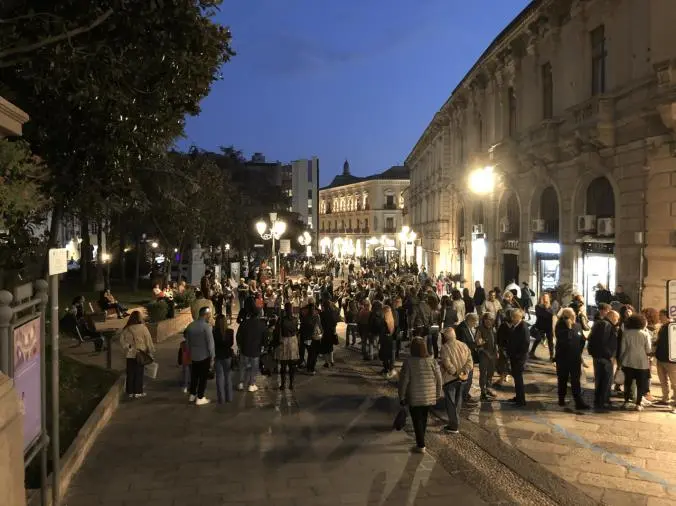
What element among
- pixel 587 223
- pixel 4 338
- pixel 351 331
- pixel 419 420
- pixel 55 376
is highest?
pixel 587 223

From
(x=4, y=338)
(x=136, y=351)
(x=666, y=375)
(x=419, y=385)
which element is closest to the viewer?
(x=4, y=338)

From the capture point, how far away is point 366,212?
98625 mm

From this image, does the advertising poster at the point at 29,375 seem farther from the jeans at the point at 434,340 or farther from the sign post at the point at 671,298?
the jeans at the point at 434,340

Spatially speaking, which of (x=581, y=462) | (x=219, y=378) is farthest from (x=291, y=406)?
(x=581, y=462)

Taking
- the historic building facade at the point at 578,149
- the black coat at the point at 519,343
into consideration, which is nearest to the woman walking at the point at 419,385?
the black coat at the point at 519,343

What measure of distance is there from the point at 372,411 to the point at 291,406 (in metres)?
1.33

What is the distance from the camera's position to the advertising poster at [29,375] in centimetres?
452

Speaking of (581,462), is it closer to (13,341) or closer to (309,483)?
(309,483)

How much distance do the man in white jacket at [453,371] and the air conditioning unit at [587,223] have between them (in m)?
12.3

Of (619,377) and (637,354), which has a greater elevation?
(637,354)

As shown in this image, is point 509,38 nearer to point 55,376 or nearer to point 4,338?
point 55,376

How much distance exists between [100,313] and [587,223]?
15503mm

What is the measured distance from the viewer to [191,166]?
122ft

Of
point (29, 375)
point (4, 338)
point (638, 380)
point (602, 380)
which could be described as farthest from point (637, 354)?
point (4, 338)
